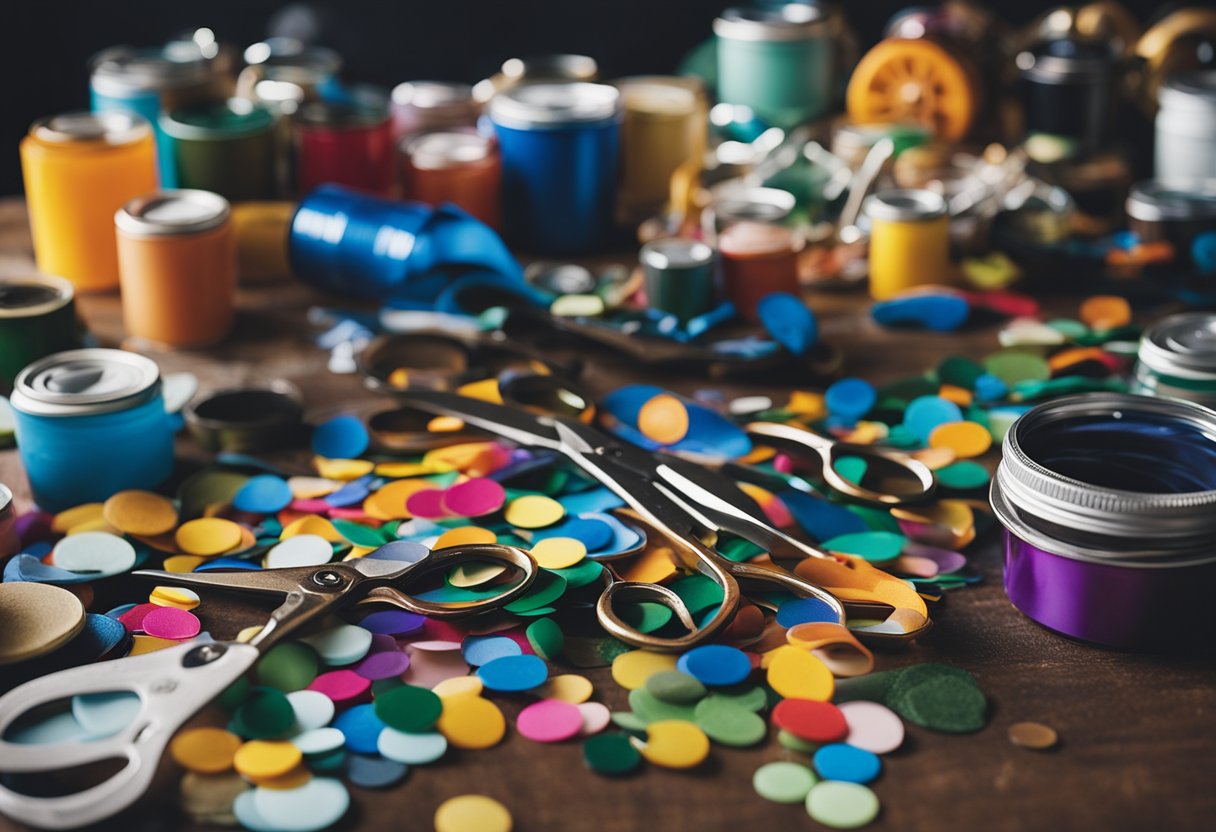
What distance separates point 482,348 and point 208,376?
15 cm

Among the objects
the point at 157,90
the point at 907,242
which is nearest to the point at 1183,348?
the point at 907,242

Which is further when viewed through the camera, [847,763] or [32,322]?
[32,322]

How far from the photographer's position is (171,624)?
0.51 m

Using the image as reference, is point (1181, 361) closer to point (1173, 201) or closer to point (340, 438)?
point (1173, 201)

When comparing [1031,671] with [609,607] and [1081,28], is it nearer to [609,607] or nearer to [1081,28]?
[609,607]

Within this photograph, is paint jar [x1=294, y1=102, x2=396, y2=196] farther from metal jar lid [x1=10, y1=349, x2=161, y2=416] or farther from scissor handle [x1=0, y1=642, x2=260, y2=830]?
scissor handle [x1=0, y1=642, x2=260, y2=830]

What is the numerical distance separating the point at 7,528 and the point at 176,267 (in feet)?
0.72

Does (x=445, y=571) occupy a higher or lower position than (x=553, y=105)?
lower

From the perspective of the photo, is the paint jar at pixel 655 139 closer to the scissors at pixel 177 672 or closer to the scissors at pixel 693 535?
the scissors at pixel 693 535

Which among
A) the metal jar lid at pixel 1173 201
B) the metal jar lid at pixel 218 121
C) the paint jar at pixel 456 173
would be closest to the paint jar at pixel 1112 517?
the metal jar lid at pixel 1173 201

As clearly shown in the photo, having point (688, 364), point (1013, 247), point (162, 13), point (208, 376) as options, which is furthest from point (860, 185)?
point (162, 13)

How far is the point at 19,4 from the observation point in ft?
4.07

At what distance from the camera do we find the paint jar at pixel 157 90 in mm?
885

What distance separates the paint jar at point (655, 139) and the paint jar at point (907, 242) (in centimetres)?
17
